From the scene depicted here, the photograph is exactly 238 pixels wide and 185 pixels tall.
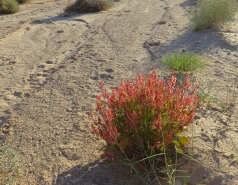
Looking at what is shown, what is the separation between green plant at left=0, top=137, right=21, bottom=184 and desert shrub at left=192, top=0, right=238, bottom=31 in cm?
472

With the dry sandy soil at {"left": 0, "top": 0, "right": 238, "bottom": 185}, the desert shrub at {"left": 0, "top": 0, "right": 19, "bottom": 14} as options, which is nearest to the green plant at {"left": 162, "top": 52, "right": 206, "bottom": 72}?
the dry sandy soil at {"left": 0, "top": 0, "right": 238, "bottom": 185}

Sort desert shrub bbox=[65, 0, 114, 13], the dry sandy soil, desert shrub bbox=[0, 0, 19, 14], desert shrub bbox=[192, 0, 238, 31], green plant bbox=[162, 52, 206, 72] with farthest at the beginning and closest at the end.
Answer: desert shrub bbox=[0, 0, 19, 14] → desert shrub bbox=[65, 0, 114, 13] → desert shrub bbox=[192, 0, 238, 31] → green plant bbox=[162, 52, 206, 72] → the dry sandy soil

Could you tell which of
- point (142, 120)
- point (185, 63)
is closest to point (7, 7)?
point (185, 63)

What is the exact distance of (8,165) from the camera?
2869mm

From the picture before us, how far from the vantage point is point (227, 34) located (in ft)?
20.0

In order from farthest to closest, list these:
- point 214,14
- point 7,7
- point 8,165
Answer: point 7,7 < point 214,14 < point 8,165

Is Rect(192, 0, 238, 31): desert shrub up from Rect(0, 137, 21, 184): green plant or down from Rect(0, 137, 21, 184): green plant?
up

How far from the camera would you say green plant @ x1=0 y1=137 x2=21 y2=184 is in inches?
109

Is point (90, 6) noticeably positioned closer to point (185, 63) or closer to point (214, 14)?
point (214, 14)

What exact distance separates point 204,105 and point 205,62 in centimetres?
129

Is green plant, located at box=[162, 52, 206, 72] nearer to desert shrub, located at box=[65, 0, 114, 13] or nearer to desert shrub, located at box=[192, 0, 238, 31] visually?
desert shrub, located at box=[192, 0, 238, 31]

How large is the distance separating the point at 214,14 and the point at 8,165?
16.5 ft

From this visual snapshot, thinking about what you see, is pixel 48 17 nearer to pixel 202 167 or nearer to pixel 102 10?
pixel 102 10

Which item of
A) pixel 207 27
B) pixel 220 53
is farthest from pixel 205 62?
pixel 207 27
